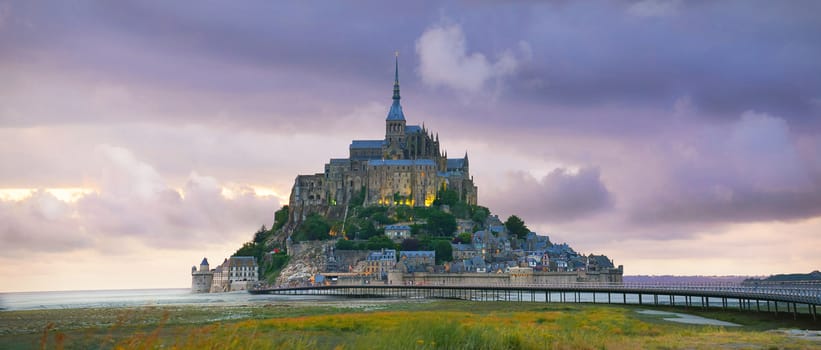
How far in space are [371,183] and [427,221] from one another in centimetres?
1721

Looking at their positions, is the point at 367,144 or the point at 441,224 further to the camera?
the point at 367,144

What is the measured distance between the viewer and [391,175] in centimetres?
17288

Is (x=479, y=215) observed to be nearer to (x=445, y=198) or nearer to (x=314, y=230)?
(x=445, y=198)

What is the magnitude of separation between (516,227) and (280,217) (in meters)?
52.5

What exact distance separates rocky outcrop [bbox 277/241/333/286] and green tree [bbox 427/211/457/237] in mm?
20230

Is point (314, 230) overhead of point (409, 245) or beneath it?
overhead

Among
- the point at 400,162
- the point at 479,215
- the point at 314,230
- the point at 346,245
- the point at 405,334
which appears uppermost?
the point at 400,162

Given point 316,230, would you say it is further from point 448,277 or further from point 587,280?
point 587,280

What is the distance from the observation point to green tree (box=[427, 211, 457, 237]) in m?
163

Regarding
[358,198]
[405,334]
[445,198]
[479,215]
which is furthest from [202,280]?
[405,334]

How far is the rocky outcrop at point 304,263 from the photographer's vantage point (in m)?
150

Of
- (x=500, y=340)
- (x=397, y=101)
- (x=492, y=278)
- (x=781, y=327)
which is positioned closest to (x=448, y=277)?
(x=492, y=278)

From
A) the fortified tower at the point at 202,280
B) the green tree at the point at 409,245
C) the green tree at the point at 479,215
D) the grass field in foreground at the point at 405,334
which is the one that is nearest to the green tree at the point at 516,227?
the green tree at the point at 479,215

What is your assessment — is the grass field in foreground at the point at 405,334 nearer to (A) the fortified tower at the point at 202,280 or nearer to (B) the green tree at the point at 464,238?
(B) the green tree at the point at 464,238
